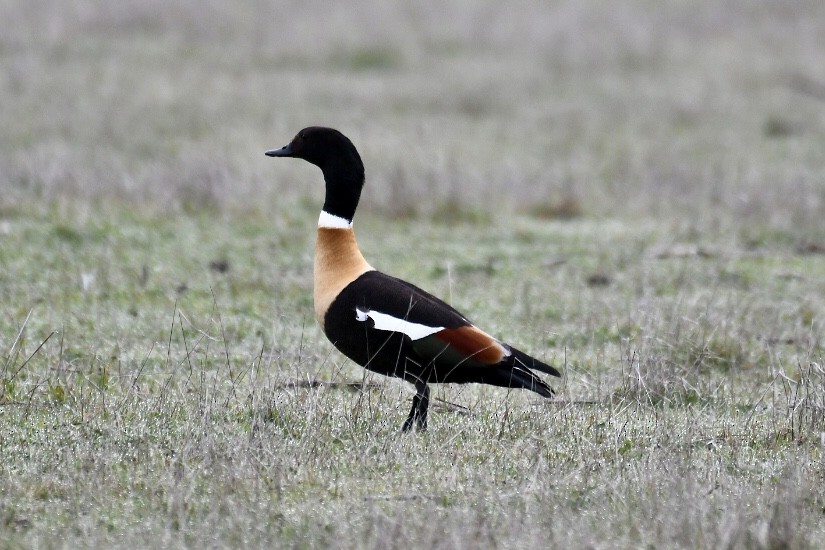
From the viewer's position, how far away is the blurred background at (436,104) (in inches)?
462

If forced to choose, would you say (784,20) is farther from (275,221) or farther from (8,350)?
(8,350)

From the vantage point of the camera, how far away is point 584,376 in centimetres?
647

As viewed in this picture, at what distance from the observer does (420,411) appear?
536cm

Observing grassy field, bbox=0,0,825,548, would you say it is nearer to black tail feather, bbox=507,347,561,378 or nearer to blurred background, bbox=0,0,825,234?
blurred background, bbox=0,0,825,234

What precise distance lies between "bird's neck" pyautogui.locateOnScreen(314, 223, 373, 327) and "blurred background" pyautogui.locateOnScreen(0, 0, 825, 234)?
5.13 m

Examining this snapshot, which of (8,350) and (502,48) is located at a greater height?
(502,48)

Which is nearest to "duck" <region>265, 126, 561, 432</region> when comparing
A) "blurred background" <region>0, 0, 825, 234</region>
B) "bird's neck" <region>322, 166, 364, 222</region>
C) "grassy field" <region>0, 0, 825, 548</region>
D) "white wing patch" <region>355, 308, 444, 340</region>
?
"white wing patch" <region>355, 308, 444, 340</region>

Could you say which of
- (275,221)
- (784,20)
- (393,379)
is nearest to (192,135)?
(275,221)

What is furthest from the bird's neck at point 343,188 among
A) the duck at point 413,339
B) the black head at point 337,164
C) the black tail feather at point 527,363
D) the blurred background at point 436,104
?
the blurred background at point 436,104

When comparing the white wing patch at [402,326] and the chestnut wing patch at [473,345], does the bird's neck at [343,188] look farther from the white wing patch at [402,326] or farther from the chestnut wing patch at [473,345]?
the chestnut wing patch at [473,345]

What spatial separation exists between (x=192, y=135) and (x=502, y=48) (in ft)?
26.5

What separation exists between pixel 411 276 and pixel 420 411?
3.97 meters

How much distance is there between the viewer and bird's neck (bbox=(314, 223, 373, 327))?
5.58m

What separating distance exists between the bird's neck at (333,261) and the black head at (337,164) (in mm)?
101
